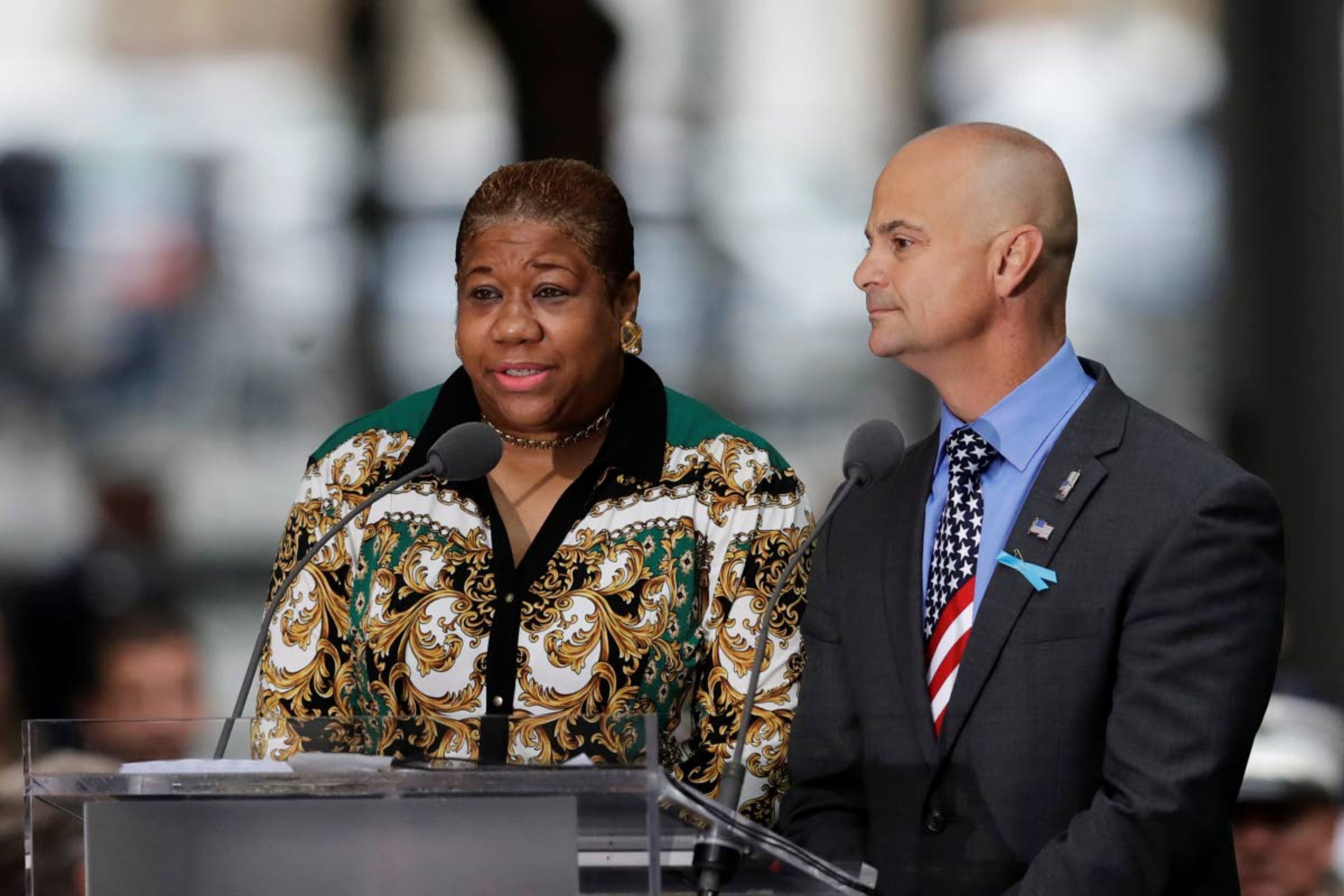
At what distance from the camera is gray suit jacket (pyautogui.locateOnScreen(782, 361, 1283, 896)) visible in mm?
2422

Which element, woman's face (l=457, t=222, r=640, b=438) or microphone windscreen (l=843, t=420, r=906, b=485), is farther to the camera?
woman's face (l=457, t=222, r=640, b=438)

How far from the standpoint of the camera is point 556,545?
2846 millimetres

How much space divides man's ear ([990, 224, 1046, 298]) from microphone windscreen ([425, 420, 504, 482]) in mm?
642

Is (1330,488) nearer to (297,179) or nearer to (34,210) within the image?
(297,179)

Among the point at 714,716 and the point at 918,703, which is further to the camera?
the point at 714,716

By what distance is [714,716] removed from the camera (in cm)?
276

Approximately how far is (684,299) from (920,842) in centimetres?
325

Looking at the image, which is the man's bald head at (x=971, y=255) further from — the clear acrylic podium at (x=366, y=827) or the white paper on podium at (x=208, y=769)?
the white paper on podium at (x=208, y=769)

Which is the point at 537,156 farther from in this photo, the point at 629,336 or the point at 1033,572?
the point at 1033,572

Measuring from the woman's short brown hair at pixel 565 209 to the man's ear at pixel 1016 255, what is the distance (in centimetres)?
52

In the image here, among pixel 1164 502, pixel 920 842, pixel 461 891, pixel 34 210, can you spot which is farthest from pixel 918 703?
pixel 34 210

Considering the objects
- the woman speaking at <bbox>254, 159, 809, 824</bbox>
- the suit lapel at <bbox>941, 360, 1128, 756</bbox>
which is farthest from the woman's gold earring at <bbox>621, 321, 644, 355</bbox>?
the suit lapel at <bbox>941, 360, 1128, 756</bbox>

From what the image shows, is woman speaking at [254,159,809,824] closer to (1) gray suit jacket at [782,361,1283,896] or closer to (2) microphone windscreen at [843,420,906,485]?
(1) gray suit jacket at [782,361,1283,896]

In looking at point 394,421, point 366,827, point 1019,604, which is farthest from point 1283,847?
point 366,827
